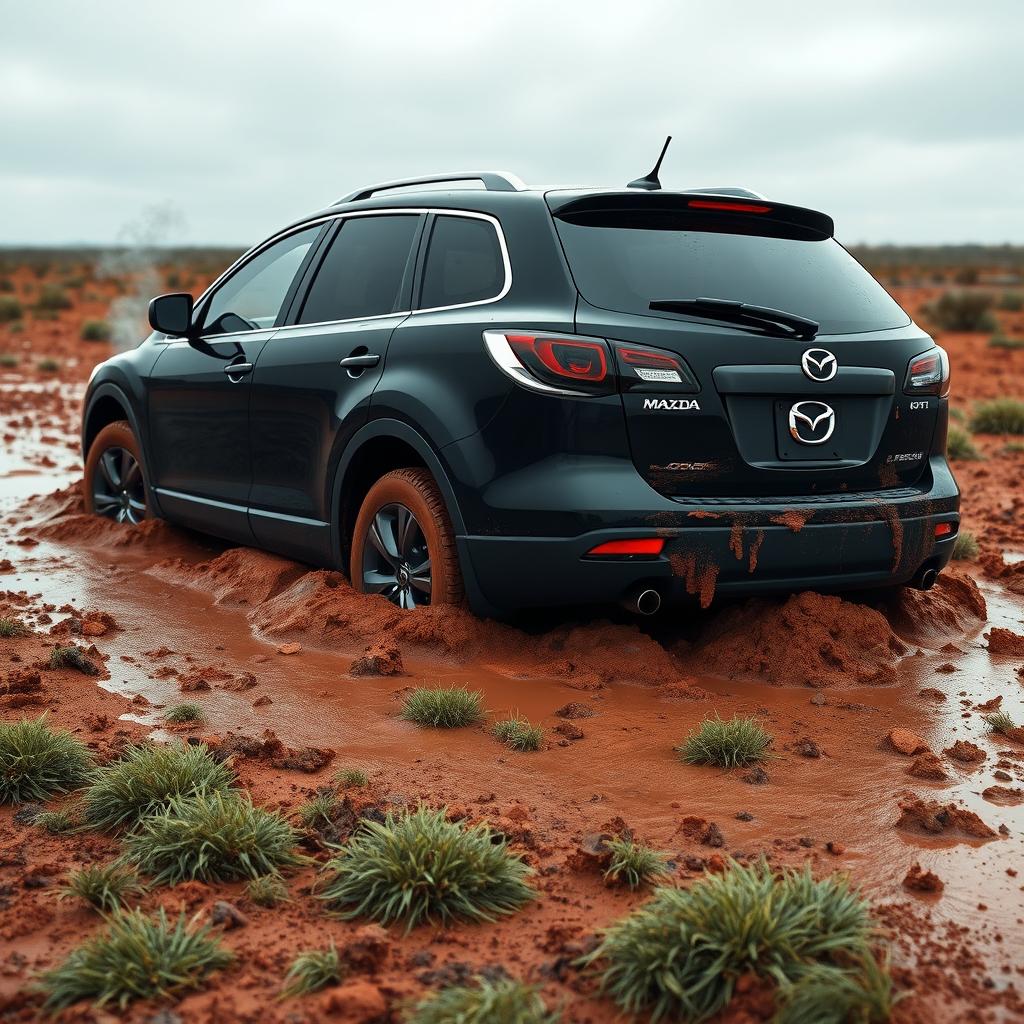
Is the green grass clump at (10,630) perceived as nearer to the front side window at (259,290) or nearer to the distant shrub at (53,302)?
the front side window at (259,290)

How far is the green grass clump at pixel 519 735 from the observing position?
4.38m

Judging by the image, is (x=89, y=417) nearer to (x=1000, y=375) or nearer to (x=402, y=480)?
(x=402, y=480)

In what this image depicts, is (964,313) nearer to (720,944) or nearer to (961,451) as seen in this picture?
(961,451)

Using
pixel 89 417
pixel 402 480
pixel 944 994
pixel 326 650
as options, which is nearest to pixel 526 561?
pixel 402 480

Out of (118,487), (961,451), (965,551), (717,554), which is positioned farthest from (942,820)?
(961,451)

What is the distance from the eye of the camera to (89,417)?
830 cm

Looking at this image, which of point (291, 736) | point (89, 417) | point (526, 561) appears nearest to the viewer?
point (291, 736)

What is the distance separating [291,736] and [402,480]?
1.26m

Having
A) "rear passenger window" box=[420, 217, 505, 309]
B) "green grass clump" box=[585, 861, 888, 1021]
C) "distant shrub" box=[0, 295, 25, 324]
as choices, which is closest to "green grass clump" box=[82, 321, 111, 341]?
"distant shrub" box=[0, 295, 25, 324]

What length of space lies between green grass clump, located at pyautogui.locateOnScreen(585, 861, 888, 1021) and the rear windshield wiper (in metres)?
2.47

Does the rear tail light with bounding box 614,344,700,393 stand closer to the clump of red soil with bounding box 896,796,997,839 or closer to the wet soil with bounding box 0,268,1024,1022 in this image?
the wet soil with bounding box 0,268,1024,1022

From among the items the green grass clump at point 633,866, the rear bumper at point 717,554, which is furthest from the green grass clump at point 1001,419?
the green grass clump at point 633,866

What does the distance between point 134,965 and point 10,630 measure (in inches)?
133

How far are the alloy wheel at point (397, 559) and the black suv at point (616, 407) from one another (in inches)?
0.4
